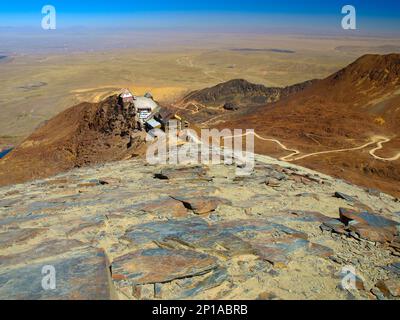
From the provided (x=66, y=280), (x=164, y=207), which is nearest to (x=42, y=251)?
(x=66, y=280)

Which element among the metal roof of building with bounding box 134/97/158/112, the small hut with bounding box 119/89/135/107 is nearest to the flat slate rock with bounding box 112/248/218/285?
the small hut with bounding box 119/89/135/107

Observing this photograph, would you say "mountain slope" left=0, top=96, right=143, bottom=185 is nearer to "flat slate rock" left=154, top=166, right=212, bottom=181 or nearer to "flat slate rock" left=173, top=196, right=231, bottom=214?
"flat slate rock" left=154, top=166, right=212, bottom=181

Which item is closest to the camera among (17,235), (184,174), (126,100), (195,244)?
(195,244)

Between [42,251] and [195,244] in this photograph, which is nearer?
[42,251]

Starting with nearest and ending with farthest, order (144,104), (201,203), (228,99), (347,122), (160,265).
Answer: (160,265)
(201,203)
(144,104)
(347,122)
(228,99)

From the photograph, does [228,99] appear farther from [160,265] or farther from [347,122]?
[160,265]
